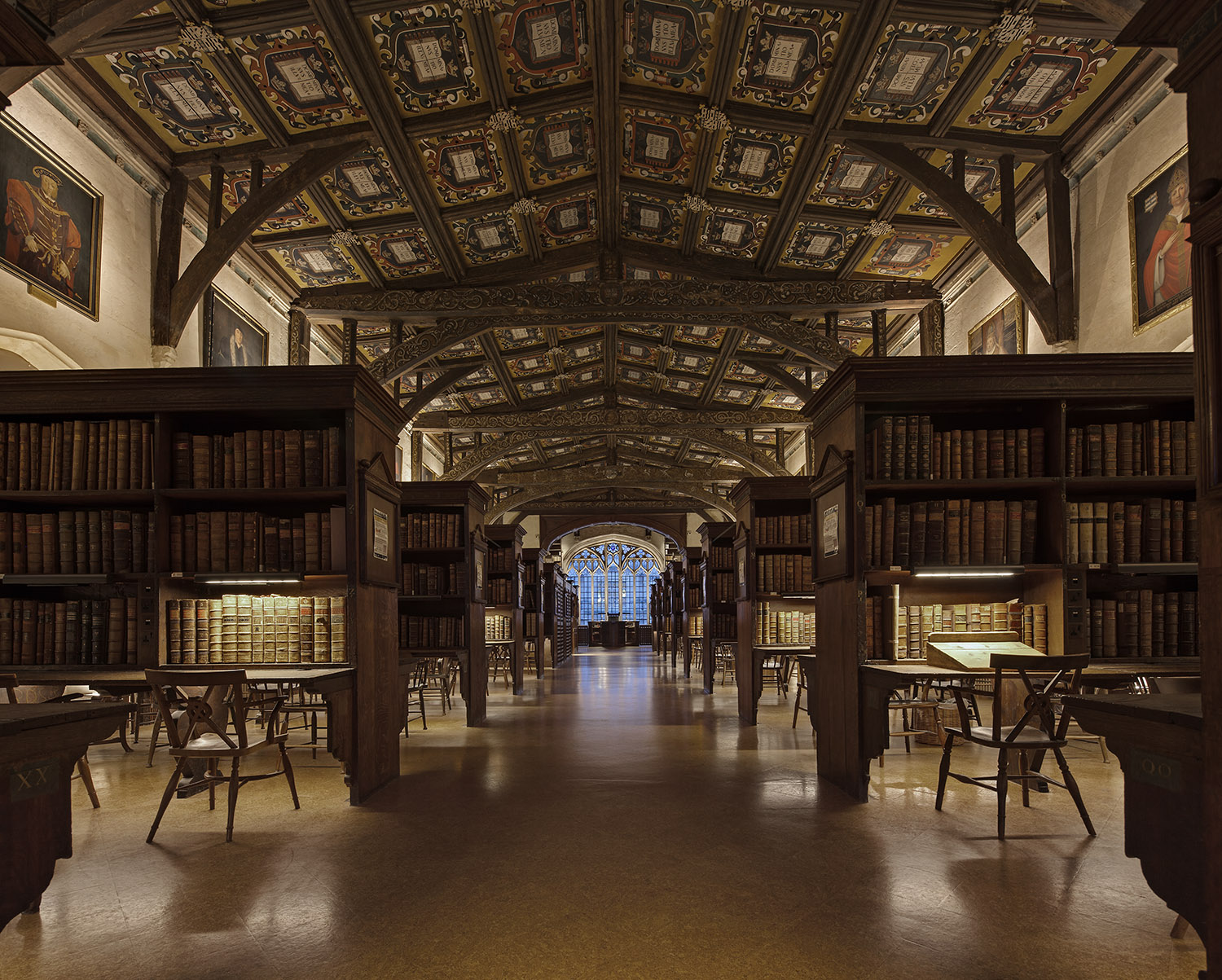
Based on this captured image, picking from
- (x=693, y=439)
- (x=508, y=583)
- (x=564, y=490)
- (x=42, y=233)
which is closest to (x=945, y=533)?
(x=42, y=233)

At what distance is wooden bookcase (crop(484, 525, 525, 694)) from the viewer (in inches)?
465

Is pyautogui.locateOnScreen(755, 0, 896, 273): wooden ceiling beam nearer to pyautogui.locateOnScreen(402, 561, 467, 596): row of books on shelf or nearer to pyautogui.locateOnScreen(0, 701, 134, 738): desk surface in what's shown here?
pyautogui.locateOnScreen(402, 561, 467, 596): row of books on shelf

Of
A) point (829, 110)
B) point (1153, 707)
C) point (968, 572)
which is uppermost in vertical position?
point (829, 110)

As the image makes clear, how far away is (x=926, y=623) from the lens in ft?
17.6

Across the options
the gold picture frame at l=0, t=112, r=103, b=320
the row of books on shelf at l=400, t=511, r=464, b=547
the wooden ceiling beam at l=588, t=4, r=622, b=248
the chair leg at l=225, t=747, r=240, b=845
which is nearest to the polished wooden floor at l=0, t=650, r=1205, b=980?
the chair leg at l=225, t=747, r=240, b=845

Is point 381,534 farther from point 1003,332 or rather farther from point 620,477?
point 620,477

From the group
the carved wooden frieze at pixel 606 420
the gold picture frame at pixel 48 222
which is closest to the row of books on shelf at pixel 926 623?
the gold picture frame at pixel 48 222

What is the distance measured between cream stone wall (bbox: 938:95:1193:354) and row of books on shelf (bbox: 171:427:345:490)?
6090 millimetres

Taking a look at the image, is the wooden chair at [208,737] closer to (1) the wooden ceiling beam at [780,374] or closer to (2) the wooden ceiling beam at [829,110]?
(2) the wooden ceiling beam at [829,110]

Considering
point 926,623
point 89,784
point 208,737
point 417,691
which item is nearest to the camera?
point 208,737

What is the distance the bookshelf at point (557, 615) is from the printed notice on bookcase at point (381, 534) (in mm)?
11285

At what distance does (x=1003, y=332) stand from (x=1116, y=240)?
84.8 inches

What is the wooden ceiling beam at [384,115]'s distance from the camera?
693 centimetres

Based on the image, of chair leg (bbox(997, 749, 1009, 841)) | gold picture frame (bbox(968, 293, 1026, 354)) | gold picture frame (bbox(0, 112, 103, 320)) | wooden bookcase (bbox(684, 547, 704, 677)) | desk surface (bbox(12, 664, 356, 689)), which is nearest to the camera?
chair leg (bbox(997, 749, 1009, 841))
